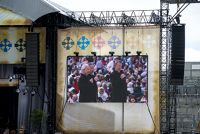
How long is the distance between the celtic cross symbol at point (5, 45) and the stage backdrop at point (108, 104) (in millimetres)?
2392

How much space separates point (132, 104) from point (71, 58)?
136 inches

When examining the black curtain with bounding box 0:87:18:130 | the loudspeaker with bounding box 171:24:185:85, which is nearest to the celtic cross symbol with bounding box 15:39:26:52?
the black curtain with bounding box 0:87:18:130

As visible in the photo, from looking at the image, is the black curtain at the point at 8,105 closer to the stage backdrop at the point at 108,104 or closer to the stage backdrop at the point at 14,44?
the stage backdrop at the point at 14,44

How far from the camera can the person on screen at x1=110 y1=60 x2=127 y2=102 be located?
74.6ft

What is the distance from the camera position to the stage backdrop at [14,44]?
2427cm

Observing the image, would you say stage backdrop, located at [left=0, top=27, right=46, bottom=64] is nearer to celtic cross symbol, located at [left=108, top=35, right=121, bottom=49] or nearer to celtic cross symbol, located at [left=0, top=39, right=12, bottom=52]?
celtic cross symbol, located at [left=0, top=39, right=12, bottom=52]

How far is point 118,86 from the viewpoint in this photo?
22797 mm

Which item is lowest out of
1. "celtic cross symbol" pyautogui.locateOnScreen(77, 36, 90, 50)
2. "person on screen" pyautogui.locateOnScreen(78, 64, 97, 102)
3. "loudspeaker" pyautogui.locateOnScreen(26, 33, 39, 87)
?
"person on screen" pyautogui.locateOnScreen(78, 64, 97, 102)

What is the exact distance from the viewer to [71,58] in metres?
23.6

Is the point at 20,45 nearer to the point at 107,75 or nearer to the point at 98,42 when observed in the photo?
the point at 98,42

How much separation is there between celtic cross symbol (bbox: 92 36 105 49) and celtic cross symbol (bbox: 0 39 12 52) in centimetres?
399

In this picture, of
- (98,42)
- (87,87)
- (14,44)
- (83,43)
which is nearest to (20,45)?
(14,44)

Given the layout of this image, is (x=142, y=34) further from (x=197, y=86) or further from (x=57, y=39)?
(x=197, y=86)

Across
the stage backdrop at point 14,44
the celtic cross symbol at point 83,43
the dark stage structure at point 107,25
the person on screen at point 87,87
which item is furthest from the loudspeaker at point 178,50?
the stage backdrop at point 14,44
